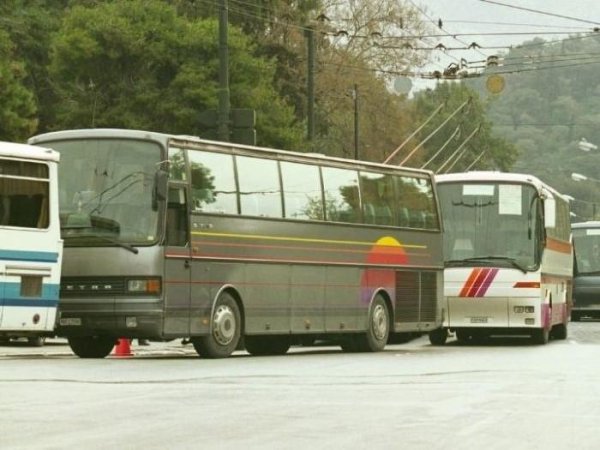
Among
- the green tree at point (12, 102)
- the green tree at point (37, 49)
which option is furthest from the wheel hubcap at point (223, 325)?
the green tree at point (37, 49)

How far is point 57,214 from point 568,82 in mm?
165635

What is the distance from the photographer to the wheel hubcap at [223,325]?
2406cm

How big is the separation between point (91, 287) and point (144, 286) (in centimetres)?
74

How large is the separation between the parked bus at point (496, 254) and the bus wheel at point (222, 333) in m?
8.32

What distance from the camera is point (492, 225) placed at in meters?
32.4

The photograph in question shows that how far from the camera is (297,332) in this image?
26.3 metres

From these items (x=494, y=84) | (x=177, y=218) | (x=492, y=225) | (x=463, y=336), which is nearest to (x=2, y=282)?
(x=177, y=218)

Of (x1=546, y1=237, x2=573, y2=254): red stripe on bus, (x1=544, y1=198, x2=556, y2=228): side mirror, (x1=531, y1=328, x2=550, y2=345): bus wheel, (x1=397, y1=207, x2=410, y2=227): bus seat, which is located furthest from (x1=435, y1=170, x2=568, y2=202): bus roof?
(x1=397, y1=207, x2=410, y2=227): bus seat

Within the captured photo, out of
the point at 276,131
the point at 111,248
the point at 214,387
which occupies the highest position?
the point at 276,131

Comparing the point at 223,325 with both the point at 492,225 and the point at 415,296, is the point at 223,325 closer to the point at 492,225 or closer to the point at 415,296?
the point at 415,296

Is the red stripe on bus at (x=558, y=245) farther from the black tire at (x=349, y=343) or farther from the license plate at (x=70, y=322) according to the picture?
the license plate at (x=70, y=322)

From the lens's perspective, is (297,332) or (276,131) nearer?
(297,332)

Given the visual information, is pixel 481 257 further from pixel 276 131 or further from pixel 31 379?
pixel 276 131

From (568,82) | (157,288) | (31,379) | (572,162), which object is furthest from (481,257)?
(568,82)
